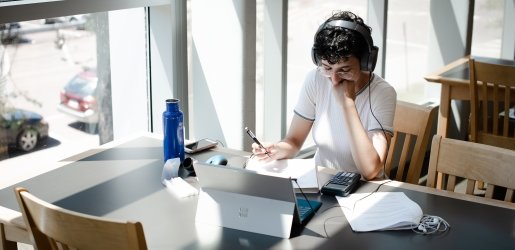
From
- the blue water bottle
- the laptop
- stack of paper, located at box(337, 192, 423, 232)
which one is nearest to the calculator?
stack of paper, located at box(337, 192, 423, 232)

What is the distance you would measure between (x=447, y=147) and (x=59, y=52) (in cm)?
155

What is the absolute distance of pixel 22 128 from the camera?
110 inches

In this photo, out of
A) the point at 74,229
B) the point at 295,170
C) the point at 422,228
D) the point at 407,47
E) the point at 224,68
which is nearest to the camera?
the point at 74,229

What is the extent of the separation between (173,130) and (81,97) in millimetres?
683

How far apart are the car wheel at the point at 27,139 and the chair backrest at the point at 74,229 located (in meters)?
1.06

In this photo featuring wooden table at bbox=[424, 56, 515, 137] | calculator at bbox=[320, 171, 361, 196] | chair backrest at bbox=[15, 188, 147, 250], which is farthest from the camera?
wooden table at bbox=[424, 56, 515, 137]

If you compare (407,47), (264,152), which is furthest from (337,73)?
(407,47)

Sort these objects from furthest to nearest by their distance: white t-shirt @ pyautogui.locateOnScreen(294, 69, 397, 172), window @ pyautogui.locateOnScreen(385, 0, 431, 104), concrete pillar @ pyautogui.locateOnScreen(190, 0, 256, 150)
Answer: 1. window @ pyautogui.locateOnScreen(385, 0, 431, 104)
2. concrete pillar @ pyautogui.locateOnScreen(190, 0, 256, 150)
3. white t-shirt @ pyautogui.locateOnScreen(294, 69, 397, 172)

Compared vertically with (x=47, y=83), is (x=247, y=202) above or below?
below

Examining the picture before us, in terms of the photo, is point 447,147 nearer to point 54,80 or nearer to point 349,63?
point 349,63

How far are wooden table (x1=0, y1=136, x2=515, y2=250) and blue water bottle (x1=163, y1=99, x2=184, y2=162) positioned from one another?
0.26 feet

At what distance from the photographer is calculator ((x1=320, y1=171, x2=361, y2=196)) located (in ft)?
7.36

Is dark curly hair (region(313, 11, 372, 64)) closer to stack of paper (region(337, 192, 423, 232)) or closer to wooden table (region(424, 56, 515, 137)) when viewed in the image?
stack of paper (region(337, 192, 423, 232))

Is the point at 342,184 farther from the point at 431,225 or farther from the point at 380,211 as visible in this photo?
the point at 431,225
